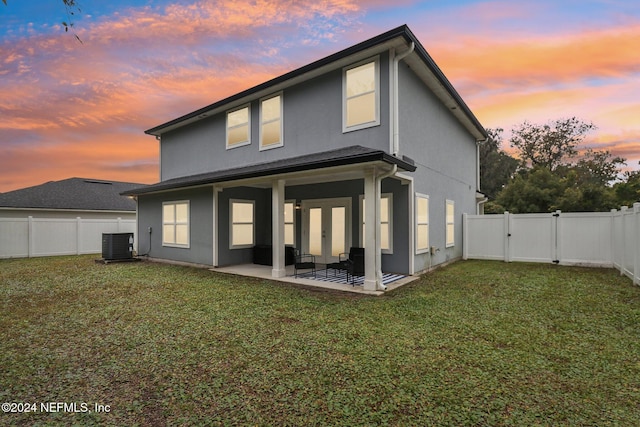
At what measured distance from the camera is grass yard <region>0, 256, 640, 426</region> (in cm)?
242

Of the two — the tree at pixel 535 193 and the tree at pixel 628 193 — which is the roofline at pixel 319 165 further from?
the tree at pixel 628 193

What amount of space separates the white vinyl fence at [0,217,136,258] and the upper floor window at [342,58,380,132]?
560 inches

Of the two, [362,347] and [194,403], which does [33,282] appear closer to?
[194,403]

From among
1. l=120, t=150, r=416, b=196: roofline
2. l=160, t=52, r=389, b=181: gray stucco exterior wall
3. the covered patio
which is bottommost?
the covered patio

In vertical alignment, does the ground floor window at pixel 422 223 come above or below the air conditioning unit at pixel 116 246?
above

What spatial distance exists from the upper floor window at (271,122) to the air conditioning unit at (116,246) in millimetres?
6667

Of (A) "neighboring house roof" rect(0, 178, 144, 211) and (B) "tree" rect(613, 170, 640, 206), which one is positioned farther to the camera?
(B) "tree" rect(613, 170, 640, 206)

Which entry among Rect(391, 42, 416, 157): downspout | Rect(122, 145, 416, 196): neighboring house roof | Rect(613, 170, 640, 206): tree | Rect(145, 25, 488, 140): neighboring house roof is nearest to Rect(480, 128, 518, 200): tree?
Rect(613, 170, 640, 206): tree

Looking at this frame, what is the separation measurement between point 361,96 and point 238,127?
4919 mm

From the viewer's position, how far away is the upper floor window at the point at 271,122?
9.30 m

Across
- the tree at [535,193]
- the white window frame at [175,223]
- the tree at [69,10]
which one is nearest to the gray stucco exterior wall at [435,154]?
the tree at [69,10]

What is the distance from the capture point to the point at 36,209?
15.6 meters

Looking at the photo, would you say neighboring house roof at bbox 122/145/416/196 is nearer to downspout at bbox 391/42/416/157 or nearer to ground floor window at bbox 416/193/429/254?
downspout at bbox 391/42/416/157

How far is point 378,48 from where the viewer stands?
6.94 metres
